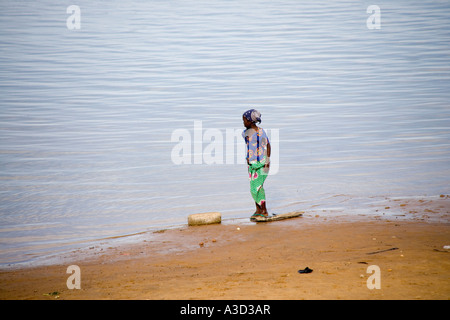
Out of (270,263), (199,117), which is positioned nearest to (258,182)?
(270,263)

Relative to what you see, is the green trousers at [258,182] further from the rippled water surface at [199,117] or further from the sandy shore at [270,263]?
the rippled water surface at [199,117]

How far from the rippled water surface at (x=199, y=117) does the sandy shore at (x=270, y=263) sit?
1.51 meters

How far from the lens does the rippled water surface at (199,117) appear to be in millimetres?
10914

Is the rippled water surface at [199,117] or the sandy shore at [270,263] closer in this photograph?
the sandy shore at [270,263]

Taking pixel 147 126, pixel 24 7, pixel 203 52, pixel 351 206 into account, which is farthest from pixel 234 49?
pixel 351 206

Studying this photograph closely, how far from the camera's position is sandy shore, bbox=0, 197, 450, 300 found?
5250 mm

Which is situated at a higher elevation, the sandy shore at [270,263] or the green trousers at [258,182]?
the green trousers at [258,182]

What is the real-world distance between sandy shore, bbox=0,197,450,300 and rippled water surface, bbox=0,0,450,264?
1.51 meters

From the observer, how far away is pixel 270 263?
638 cm

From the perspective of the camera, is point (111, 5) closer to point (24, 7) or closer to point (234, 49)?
point (24, 7)

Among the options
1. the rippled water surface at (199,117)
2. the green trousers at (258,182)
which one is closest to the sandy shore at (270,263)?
the green trousers at (258,182)

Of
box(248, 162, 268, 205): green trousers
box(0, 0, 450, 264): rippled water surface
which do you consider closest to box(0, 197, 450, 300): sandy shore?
box(248, 162, 268, 205): green trousers

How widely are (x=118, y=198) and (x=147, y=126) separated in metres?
8.66

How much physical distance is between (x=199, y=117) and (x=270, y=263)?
588 inches
